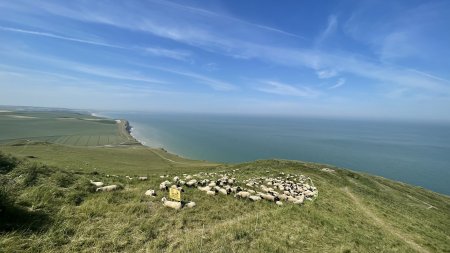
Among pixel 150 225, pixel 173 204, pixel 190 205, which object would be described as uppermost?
pixel 150 225

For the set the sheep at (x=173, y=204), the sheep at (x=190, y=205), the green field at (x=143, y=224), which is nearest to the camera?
the green field at (x=143, y=224)

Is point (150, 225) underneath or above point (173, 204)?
above

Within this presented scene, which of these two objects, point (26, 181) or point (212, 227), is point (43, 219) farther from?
point (212, 227)

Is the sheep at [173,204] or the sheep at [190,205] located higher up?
the sheep at [173,204]

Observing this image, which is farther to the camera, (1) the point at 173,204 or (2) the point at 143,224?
(1) the point at 173,204

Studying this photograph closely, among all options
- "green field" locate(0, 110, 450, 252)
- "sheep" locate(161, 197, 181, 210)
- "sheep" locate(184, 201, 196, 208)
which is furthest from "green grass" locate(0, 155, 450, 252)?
"sheep" locate(184, 201, 196, 208)

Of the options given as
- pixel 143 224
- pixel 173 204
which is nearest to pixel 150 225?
pixel 143 224

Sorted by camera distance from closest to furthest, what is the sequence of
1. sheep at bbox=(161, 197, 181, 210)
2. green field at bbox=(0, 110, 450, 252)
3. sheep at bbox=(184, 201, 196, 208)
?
green field at bbox=(0, 110, 450, 252) < sheep at bbox=(161, 197, 181, 210) < sheep at bbox=(184, 201, 196, 208)

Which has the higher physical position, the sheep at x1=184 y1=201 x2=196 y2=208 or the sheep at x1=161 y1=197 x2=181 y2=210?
the sheep at x1=161 y1=197 x2=181 y2=210

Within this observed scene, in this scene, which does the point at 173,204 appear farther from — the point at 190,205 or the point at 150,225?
the point at 150,225

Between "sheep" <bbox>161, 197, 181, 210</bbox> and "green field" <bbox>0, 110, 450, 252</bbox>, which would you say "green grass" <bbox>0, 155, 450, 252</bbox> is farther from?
"sheep" <bbox>161, 197, 181, 210</bbox>

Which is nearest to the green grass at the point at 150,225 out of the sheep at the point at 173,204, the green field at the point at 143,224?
the green field at the point at 143,224

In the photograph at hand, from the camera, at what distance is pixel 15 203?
7.64m

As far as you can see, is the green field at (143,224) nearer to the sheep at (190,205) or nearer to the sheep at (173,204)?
the sheep at (190,205)
